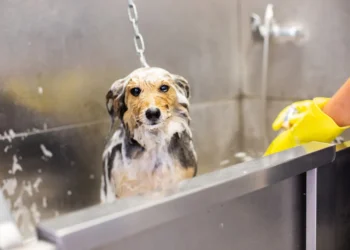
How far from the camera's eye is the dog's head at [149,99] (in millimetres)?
812

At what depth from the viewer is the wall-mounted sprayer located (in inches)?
51.7

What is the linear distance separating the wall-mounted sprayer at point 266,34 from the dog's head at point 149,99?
558mm

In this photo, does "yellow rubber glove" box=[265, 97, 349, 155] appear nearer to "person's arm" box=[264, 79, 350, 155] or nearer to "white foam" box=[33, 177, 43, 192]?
"person's arm" box=[264, 79, 350, 155]

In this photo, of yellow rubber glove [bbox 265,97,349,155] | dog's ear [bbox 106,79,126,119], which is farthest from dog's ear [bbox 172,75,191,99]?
yellow rubber glove [bbox 265,97,349,155]

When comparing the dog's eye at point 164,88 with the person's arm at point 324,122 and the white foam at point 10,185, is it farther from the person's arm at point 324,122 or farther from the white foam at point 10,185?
the white foam at point 10,185

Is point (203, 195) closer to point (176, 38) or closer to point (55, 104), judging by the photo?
point (55, 104)

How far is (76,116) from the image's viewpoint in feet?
3.91

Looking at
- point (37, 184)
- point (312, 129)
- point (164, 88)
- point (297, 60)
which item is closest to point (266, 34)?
point (297, 60)

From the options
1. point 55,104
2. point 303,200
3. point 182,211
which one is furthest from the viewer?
point 55,104

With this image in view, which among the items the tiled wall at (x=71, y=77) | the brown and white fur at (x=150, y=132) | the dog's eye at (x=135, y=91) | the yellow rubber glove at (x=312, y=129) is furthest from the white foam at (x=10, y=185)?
the yellow rubber glove at (x=312, y=129)

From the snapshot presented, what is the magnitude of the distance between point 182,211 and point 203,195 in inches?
1.5

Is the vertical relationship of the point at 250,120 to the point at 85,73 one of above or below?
below

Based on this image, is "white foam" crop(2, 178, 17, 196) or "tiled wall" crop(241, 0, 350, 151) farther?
"tiled wall" crop(241, 0, 350, 151)

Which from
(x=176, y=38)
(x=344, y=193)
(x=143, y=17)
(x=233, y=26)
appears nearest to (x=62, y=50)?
(x=143, y=17)
